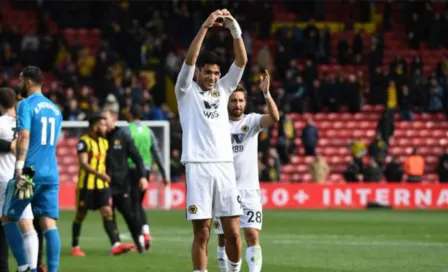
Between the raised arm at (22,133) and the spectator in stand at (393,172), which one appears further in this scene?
the spectator in stand at (393,172)

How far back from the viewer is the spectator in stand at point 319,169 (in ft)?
113

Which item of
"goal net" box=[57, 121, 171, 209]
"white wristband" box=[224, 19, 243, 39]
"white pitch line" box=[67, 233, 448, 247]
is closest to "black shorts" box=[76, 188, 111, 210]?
"white pitch line" box=[67, 233, 448, 247]

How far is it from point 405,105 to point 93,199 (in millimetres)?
22828

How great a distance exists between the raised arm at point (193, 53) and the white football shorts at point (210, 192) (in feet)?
2.48

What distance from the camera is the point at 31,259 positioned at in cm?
1185

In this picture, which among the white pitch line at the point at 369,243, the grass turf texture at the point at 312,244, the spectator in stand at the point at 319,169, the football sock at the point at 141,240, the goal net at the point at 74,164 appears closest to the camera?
the grass turf texture at the point at 312,244

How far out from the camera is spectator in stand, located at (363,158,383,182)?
3456cm

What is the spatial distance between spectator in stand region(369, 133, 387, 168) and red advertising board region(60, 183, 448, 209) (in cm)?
236

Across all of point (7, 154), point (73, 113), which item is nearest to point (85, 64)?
point (73, 113)

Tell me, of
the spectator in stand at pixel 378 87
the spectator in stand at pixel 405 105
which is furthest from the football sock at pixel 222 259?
the spectator in stand at pixel 378 87

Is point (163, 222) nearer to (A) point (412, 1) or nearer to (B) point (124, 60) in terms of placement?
(B) point (124, 60)

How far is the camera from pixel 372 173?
113ft

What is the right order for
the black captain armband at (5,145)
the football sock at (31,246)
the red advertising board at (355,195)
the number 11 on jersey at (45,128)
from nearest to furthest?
the number 11 on jersey at (45,128), the football sock at (31,246), the black captain armband at (5,145), the red advertising board at (355,195)

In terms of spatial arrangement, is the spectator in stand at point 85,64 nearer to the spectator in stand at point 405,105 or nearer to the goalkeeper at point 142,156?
the spectator in stand at point 405,105
